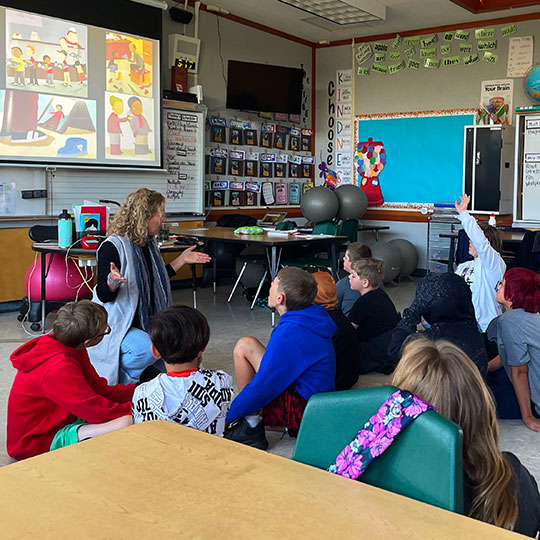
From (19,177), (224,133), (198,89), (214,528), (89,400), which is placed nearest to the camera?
(214,528)

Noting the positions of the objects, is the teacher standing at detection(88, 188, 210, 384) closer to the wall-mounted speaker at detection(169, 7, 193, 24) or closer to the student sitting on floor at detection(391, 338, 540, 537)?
the student sitting on floor at detection(391, 338, 540, 537)

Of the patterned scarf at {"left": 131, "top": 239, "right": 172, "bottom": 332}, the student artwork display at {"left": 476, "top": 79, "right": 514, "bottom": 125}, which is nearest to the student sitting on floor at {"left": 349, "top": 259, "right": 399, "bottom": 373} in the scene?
the patterned scarf at {"left": 131, "top": 239, "right": 172, "bottom": 332}

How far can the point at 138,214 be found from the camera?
12.1 feet

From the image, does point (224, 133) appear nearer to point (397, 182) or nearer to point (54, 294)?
point (397, 182)

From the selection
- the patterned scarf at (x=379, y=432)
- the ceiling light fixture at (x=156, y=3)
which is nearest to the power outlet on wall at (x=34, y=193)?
the ceiling light fixture at (x=156, y=3)

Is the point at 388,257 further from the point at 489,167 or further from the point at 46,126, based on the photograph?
the point at 46,126

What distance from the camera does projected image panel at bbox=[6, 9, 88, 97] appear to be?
237 inches

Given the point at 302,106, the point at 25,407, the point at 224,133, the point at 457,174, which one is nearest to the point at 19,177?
the point at 224,133

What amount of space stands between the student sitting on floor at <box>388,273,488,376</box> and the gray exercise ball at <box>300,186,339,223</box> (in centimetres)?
494

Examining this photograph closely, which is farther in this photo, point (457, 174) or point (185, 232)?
point (457, 174)

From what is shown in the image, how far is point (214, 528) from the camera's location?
945mm

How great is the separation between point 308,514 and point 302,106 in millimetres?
9090

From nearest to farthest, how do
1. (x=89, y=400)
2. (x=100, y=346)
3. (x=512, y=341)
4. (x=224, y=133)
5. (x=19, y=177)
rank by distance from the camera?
(x=89, y=400) < (x=512, y=341) < (x=100, y=346) < (x=19, y=177) < (x=224, y=133)

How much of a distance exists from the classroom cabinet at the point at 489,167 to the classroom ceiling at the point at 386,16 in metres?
1.36
